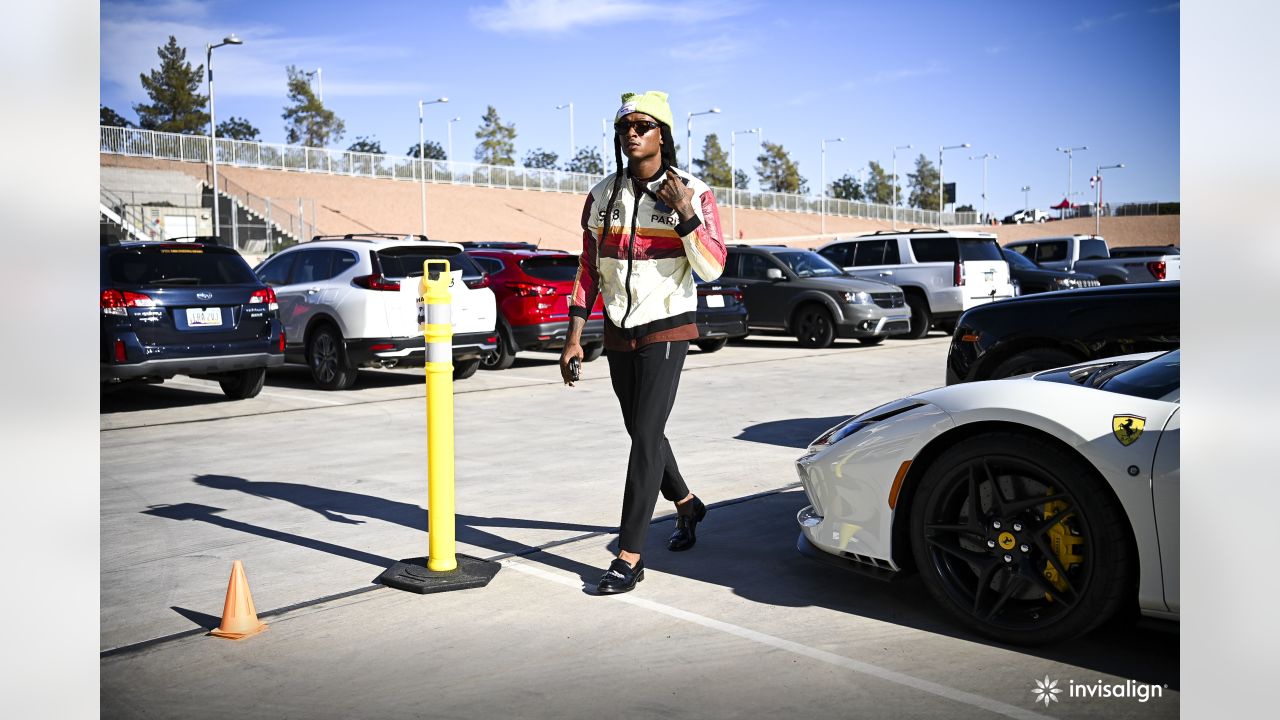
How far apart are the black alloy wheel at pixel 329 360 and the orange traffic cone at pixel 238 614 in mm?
8187

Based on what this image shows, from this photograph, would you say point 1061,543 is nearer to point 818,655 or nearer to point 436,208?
point 818,655

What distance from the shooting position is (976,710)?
346 cm

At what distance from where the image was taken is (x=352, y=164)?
61.8 metres

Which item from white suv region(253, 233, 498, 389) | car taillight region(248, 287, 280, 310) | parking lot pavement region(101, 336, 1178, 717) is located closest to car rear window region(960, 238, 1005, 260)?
white suv region(253, 233, 498, 389)

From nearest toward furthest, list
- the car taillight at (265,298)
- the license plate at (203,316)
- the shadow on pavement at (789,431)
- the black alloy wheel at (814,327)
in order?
the shadow on pavement at (789,431) < the license plate at (203,316) < the car taillight at (265,298) < the black alloy wheel at (814,327)

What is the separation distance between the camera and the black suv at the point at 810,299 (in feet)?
57.3

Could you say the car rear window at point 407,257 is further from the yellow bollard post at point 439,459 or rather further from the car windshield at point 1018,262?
the car windshield at point 1018,262

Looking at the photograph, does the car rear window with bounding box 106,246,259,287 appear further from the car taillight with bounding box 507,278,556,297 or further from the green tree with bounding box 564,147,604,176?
the green tree with bounding box 564,147,604,176

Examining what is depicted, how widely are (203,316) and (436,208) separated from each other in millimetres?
52534

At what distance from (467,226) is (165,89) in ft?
59.3

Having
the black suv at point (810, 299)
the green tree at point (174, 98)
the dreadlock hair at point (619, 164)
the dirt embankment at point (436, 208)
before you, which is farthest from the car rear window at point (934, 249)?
the green tree at point (174, 98)

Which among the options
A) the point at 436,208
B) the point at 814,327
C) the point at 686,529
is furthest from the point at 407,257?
the point at 436,208

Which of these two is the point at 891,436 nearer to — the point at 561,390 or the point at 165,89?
the point at 561,390
